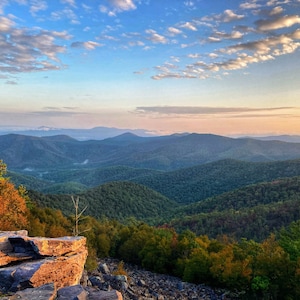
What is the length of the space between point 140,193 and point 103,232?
430ft

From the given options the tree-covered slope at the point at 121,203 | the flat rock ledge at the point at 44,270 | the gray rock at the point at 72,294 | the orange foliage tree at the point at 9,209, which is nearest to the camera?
the gray rock at the point at 72,294

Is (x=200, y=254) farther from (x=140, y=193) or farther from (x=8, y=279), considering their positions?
(x=140, y=193)

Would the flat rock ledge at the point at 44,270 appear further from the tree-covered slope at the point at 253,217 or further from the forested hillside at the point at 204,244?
the tree-covered slope at the point at 253,217

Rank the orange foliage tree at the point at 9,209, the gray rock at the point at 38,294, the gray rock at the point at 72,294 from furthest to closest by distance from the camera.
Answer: the orange foliage tree at the point at 9,209 → the gray rock at the point at 72,294 → the gray rock at the point at 38,294

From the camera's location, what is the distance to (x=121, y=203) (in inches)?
6816

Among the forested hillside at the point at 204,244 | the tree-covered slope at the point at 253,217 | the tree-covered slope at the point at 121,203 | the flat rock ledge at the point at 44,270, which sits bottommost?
the tree-covered slope at the point at 121,203

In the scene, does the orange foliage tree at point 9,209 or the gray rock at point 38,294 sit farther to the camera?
the orange foliage tree at point 9,209

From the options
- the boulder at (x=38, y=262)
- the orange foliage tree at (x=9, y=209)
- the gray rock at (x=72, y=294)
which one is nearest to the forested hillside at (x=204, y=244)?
the orange foliage tree at (x=9, y=209)

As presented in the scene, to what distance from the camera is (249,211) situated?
4557 inches

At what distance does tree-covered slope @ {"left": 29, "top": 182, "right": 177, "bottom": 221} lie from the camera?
156m

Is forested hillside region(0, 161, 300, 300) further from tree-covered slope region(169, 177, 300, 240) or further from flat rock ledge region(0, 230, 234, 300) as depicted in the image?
flat rock ledge region(0, 230, 234, 300)

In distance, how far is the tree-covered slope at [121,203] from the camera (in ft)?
510

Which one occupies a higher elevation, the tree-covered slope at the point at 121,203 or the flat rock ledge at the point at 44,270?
the flat rock ledge at the point at 44,270

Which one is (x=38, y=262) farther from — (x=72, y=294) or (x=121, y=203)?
(x=121, y=203)
